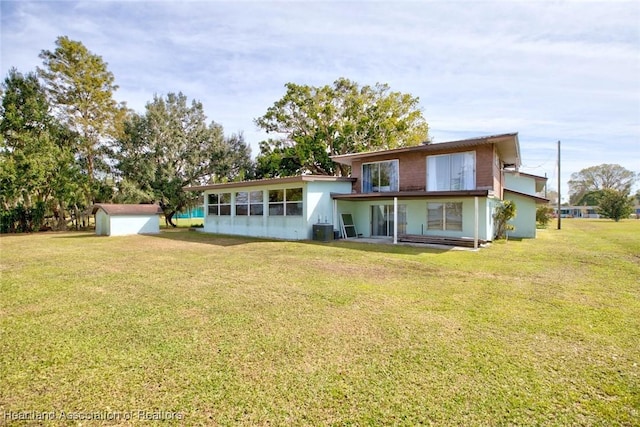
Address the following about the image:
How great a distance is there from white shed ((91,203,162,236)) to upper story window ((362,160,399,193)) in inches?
537

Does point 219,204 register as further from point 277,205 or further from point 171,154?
point 171,154

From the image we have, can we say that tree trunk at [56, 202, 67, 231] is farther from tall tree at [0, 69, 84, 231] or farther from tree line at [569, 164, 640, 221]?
tree line at [569, 164, 640, 221]

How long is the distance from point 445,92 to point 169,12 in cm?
1479

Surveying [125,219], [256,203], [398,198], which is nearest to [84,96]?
[125,219]

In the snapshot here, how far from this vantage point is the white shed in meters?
19.4

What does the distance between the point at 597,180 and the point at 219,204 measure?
82187mm

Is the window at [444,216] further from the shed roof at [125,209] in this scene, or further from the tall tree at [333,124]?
the shed roof at [125,209]

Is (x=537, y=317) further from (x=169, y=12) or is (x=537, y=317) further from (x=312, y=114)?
(x=312, y=114)

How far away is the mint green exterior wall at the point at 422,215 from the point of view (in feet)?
47.1

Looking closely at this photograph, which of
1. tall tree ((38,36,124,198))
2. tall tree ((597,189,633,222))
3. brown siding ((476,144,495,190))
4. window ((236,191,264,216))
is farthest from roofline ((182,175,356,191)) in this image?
tall tree ((597,189,633,222))

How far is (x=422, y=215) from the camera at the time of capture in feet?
51.9

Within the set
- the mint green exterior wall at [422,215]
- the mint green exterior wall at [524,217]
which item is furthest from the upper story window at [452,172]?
the mint green exterior wall at [524,217]

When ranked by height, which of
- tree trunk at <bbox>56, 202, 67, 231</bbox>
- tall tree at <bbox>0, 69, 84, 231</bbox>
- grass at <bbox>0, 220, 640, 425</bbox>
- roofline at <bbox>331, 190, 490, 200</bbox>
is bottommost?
grass at <bbox>0, 220, 640, 425</bbox>

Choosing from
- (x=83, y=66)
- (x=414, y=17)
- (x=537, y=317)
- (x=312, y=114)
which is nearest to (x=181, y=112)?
(x=83, y=66)
